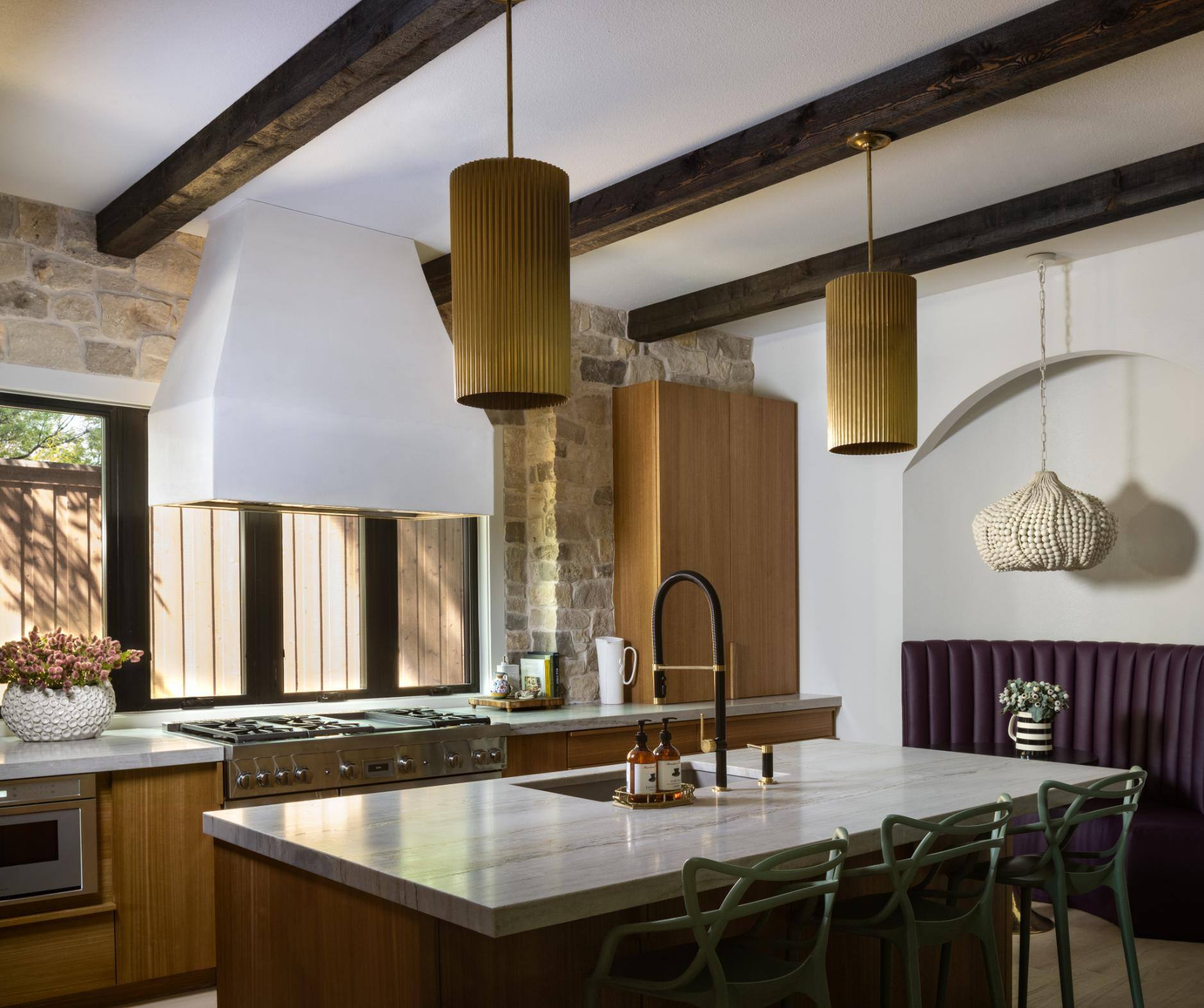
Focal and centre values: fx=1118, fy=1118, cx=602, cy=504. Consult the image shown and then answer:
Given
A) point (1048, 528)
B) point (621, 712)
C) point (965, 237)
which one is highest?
point (965, 237)

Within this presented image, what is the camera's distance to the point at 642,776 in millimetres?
2682

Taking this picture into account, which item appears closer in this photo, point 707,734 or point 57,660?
point 57,660

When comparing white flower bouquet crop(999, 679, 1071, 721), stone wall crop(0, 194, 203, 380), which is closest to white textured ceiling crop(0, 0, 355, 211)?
stone wall crop(0, 194, 203, 380)

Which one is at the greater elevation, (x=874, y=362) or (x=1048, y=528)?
(x=874, y=362)

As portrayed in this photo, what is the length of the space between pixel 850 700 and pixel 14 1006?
160 inches

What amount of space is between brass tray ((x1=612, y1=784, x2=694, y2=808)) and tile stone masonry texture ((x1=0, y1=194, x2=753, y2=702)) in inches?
82.9

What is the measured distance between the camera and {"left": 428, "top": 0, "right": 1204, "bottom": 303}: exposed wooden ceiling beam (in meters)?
2.81

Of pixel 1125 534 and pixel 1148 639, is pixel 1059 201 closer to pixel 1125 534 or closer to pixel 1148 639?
pixel 1125 534

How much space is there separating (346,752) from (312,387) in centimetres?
134

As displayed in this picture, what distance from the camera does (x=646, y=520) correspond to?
5613 mm

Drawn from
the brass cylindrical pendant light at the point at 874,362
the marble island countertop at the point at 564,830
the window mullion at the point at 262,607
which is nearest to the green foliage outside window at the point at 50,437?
the window mullion at the point at 262,607

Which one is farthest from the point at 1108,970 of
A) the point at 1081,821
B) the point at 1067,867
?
the point at 1081,821

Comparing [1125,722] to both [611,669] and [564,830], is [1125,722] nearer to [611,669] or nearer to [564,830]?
[611,669]

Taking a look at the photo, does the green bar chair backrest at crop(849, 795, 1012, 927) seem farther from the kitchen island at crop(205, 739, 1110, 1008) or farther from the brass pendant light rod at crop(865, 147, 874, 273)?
the brass pendant light rod at crop(865, 147, 874, 273)
